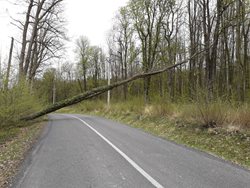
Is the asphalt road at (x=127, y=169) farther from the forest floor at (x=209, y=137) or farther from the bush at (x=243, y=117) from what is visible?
the bush at (x=243, y=117)

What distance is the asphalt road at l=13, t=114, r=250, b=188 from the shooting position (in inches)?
194

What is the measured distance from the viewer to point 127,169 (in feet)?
19.3

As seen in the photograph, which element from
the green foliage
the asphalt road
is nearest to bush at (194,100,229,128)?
the asphalt road

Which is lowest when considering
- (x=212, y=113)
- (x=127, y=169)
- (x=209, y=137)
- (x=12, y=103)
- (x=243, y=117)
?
(x=127, y=169)

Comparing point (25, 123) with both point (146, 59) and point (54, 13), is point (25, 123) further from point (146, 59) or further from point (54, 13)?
point (146, 59)

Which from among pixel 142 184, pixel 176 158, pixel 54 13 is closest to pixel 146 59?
pixel 54 13

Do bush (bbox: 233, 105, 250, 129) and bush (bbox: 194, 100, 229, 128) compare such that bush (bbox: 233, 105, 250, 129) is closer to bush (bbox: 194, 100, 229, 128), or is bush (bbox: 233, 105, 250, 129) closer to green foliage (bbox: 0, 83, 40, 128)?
bush (bbox: 194, 100, 229, 128)

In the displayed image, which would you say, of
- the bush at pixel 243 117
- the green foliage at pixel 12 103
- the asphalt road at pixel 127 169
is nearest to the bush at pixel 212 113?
the bush at pixel 243 117

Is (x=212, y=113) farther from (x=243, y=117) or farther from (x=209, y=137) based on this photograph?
(x=243, y=117)

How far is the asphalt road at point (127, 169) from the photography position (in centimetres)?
494

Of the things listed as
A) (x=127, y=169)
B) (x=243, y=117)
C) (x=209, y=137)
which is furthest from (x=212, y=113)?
(x=127, y=169)

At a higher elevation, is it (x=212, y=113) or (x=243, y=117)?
(x=212, y=113)

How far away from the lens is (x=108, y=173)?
18.4ft

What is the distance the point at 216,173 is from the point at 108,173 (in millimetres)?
2501
